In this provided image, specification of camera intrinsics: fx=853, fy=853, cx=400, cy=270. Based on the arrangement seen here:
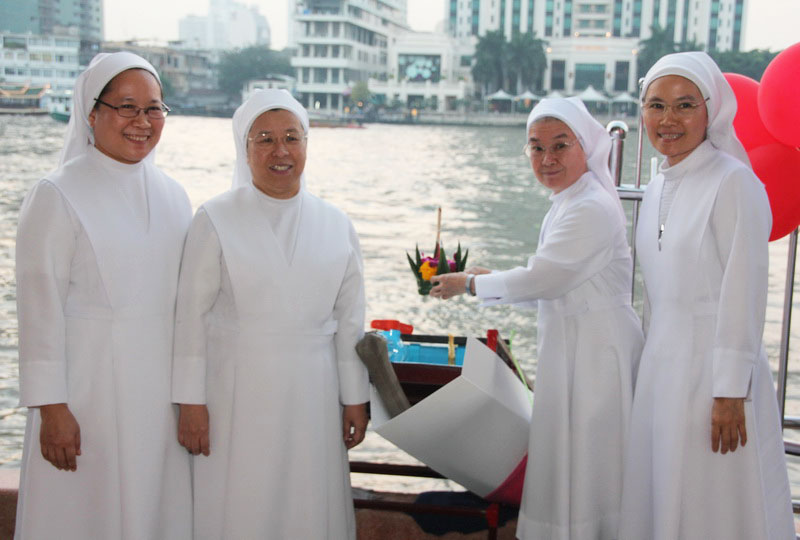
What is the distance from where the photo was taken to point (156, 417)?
5.43 feet

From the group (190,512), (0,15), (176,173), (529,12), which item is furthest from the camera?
(529,12)

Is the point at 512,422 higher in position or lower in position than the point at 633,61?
lower

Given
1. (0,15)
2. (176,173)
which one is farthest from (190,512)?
(0,15)

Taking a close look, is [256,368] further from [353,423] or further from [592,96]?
[592,96]

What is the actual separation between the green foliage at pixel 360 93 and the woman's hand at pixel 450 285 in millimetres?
51777

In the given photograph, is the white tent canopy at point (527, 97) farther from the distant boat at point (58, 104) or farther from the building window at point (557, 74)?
the distant boat at point (58, 104)

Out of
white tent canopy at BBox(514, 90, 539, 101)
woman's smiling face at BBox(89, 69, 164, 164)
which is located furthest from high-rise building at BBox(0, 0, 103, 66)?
woman's smiling face at BBox(89, 69, 164, 164)

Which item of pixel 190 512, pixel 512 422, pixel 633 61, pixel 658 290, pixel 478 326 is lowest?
pixel 478 326

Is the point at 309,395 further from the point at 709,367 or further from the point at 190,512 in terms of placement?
the point at 709,367

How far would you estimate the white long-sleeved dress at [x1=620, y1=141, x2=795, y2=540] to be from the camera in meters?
1.58

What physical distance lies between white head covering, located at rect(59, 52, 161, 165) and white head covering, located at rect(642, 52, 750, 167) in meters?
1.03

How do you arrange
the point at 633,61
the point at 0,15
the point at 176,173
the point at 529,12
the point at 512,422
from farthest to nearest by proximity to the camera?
the point at 529,12
the point at 633,61
the point at 0,15
the point at 176,173
the point at 512,422

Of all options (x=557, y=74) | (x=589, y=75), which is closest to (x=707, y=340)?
(x=589, y=75)

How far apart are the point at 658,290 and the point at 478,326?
8931mm
